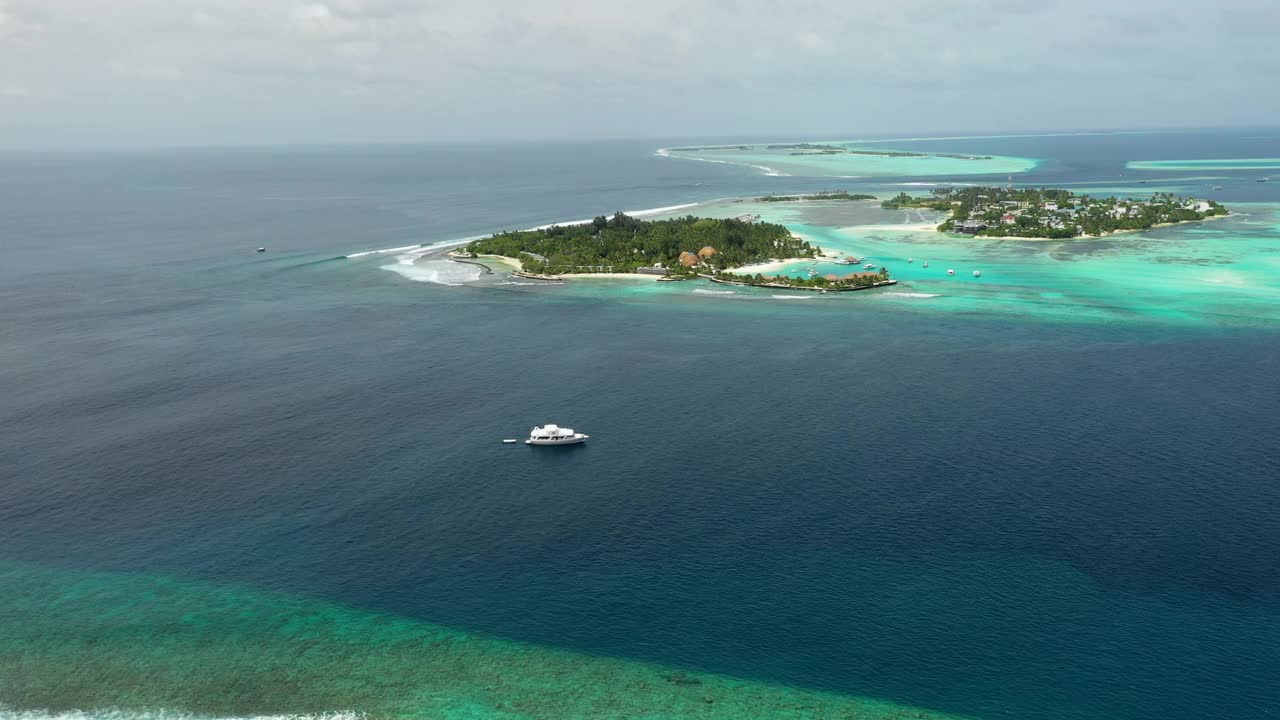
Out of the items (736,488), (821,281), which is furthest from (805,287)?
(736,488)

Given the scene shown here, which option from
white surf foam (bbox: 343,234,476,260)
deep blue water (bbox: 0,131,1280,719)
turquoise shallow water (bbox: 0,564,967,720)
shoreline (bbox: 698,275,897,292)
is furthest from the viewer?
white surf foam (bbox: 343,234,476,260)

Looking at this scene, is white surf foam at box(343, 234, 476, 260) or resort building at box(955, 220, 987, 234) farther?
resort building at box(955, 220, 987, 234)

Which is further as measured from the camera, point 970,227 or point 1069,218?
point 1069,218

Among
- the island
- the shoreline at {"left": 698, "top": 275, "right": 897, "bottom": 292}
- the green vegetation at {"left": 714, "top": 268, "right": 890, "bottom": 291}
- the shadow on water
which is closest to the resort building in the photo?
the island

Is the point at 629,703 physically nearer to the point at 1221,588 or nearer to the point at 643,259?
the point at 1221,588

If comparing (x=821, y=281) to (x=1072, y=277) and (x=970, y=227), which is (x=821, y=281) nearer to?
(x=1072, y=277)

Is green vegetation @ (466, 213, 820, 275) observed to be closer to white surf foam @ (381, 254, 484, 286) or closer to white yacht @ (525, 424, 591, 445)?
white surf foam @ (381, 254, 484, 286)

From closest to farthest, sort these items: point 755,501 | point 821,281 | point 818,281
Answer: point 755,501
point 821,281
point 818,281
